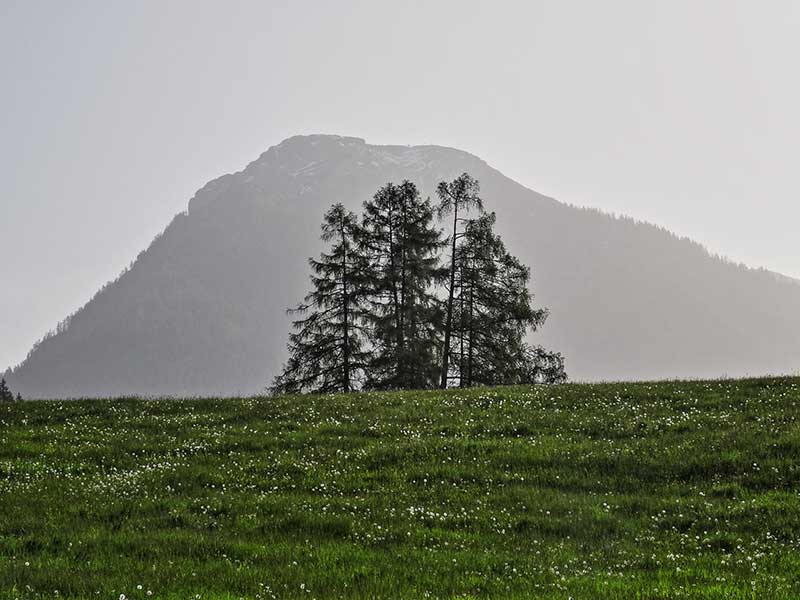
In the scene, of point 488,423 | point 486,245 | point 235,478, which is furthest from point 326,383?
point 235,478

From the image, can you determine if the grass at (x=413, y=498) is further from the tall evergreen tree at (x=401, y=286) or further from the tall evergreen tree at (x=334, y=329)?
the tall evergreen tree at (x=334, y=329)

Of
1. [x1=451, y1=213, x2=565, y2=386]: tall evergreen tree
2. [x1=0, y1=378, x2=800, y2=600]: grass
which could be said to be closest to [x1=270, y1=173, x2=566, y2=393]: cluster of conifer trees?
[x1=451, y1=213, x2=565, y2=386]: tall evergreen tree

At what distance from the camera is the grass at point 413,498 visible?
335 inches

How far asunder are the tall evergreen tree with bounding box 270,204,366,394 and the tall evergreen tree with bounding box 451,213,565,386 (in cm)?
597

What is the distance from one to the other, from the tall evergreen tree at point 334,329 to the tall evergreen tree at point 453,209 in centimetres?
510

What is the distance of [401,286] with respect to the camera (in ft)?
127

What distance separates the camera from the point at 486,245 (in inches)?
1469

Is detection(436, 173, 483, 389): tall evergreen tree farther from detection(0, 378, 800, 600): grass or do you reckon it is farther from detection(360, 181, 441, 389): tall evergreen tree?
detection(0, 378, 800, 600): grass

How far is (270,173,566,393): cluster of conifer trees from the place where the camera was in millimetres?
36781

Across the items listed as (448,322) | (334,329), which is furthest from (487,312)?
(334,329)

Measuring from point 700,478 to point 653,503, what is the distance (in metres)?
2.21

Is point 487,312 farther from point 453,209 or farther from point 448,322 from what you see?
point 453,209

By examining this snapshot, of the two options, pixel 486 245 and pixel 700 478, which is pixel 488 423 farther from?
pixel 486 245

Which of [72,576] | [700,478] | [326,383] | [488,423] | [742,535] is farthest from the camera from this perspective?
[326,383]
